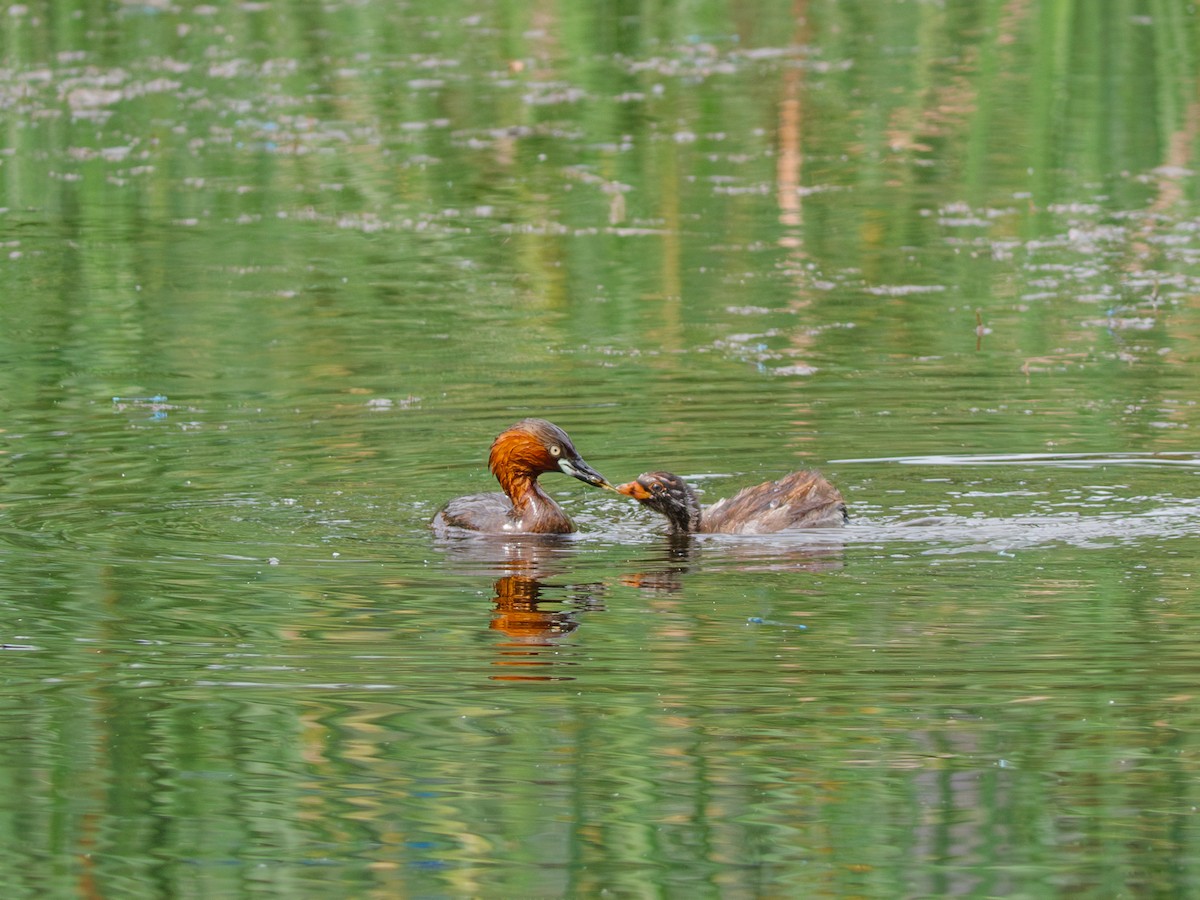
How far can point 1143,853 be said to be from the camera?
512 centimetres

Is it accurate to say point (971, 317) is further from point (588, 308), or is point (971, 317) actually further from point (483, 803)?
point (483, 803)

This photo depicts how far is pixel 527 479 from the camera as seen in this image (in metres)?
9.09

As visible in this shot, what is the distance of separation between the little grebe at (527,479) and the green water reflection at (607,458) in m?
0.21

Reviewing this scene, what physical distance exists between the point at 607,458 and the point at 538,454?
75 centimetres

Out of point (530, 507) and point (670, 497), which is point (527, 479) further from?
point (670, 497)

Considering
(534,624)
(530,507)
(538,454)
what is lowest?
(534,624)

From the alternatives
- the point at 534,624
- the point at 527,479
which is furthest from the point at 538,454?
the point at 534,624

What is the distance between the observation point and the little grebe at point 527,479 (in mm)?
8891

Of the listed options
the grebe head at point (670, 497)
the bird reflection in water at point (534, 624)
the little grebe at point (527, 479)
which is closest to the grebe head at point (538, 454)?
the little grebe at point (527, 479)

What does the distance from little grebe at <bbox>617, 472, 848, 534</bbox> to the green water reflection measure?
24 centimetres

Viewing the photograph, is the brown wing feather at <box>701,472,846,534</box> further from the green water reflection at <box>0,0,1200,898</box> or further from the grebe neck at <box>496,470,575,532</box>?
the grebe neck at <box>496,470,575,532</box>

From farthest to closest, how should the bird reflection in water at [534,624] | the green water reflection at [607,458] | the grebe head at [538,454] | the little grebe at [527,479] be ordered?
the grebe head at [538,454] < the little grebe at [527,479] < the bird reflection in water at [534,624] < the green water reflection at [607,458]

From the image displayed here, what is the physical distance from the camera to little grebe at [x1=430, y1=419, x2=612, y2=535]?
29.2 feet

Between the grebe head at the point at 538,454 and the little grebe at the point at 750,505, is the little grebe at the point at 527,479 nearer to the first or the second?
the grebe head at the point at 538,454
